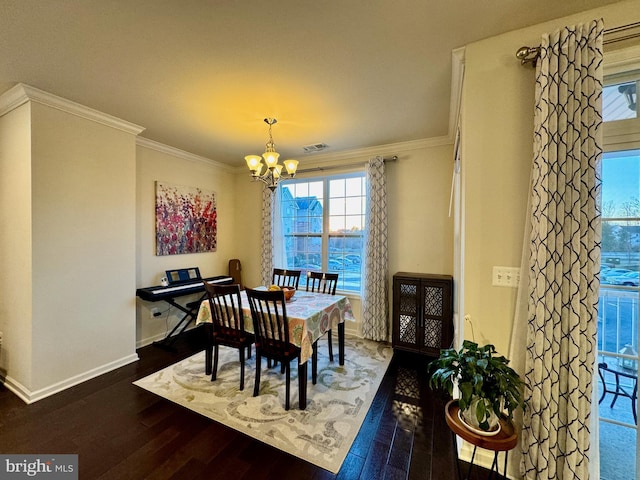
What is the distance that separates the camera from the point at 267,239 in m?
4.36

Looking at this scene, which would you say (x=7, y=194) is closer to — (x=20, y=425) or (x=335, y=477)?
(x=20, y=425)

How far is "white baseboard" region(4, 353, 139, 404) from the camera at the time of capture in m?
2.27

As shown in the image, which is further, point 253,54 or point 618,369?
point 253,54

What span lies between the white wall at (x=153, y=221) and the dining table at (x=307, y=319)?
143 cm

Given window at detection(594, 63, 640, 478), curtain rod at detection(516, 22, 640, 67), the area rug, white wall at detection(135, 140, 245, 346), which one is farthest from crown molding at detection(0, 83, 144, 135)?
window at detection(594, 63, 640, 478)

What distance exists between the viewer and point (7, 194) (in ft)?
8.13

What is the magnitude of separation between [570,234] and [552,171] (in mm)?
355

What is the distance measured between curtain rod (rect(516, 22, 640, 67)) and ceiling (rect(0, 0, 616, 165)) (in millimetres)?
207

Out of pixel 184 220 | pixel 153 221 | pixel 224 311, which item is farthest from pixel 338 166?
pixel 153 221

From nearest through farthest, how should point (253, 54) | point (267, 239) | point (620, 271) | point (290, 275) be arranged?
point (620, 271) < point (253, 54) < point (290, 275) < point (267, 239)

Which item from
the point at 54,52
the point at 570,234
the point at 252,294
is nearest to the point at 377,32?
the point at 570,234

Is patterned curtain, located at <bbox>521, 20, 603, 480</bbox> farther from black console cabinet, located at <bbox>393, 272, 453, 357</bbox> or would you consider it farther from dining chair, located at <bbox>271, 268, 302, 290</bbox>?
dining chair, located at <bbox>271, 268, 302, 290</bbox>

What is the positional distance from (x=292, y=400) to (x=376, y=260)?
1.98 m

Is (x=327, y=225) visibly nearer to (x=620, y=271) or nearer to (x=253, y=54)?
(x=253, y=54)
